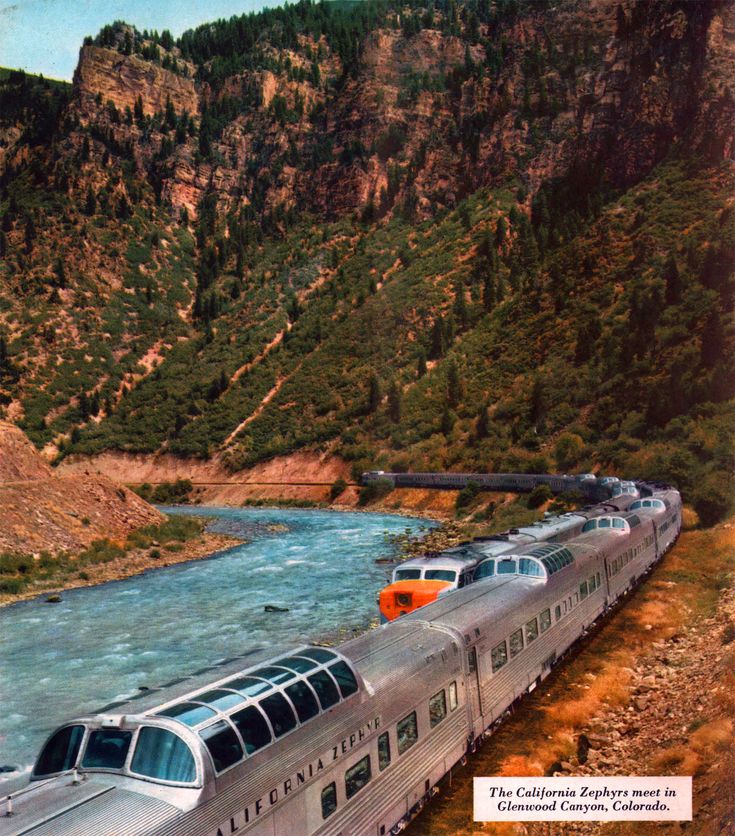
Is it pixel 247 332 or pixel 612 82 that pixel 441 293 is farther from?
pixel 612 82

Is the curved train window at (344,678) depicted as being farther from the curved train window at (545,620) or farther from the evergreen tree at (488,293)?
the evergreen tree at (488,293)

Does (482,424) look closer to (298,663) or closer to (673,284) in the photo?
(673,284)

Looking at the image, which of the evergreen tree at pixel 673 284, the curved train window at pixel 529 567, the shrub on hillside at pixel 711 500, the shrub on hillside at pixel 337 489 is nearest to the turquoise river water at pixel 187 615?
the shrub on hillside at pixel 337 489

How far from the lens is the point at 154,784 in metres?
6.45

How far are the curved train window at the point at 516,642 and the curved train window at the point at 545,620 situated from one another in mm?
1443

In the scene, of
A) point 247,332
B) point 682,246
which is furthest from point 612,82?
point 247,332

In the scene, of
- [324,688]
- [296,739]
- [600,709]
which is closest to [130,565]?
[600,709]

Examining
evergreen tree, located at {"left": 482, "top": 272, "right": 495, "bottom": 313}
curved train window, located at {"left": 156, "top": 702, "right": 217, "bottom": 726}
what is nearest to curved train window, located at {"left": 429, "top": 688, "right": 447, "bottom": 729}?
curved train window, located at {"left": 156, "top": 702, "right": 217, "bottom": 726}

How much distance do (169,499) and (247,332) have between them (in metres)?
12.9

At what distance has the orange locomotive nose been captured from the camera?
60.2ft
